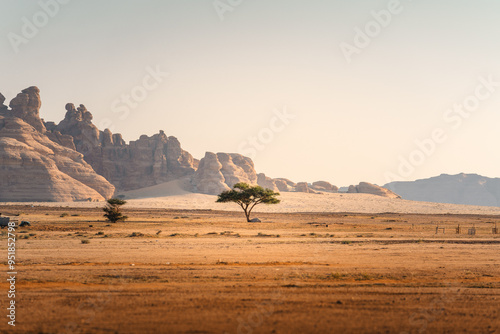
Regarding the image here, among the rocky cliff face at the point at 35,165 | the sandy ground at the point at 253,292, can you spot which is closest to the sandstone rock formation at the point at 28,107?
the rocky cliff face at the point at 35,165

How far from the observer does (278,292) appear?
524 inches

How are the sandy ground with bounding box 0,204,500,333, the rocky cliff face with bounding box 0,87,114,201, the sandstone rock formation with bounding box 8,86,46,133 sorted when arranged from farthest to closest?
the sandstone rock formation with bounding box 8,86,46,133
the rocky cliff face with bounding box 0,87,114,201
the sandy ground with bounding box 0,204,500,333

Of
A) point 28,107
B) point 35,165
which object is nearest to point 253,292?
point 35,165

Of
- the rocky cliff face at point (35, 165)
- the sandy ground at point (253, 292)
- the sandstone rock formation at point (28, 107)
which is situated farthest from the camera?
the sandstone rock formation at point (28, 107)

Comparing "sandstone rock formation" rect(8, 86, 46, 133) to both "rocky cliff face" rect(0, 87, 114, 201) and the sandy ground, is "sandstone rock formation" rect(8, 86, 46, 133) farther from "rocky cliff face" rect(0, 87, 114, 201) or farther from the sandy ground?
the sandy ground

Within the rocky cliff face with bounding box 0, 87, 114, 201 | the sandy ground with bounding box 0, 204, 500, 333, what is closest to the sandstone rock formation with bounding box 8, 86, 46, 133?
the rocky cliff face with bounding box 0, 87, 114, 201

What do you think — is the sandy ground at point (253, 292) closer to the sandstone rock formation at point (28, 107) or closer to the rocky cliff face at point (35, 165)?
the rocky cliff face at point (35, 165)

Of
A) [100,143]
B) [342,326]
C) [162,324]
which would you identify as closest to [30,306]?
[162,324]

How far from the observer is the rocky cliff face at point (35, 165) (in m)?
122

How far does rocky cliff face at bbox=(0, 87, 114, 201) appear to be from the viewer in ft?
401

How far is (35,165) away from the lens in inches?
4946

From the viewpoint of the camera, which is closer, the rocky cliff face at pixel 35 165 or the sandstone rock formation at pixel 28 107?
the rocky cliff face at pixel 35 165

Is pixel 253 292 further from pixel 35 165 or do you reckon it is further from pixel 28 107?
pixel 28 107

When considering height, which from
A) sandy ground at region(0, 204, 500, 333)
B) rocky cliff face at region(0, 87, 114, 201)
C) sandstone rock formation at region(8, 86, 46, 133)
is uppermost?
sandstone rock formation at region(8, 86, 46, 133)
